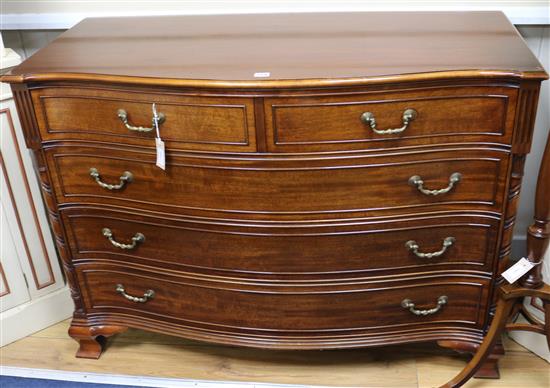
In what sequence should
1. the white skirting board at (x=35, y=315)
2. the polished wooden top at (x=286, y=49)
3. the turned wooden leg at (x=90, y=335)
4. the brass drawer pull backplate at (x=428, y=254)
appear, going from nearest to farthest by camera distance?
the polished wooden top at (x=286, y=49), the brass drawer pull backplate at (x=428, y=254), the turned wooden leg at (x=90, y=335), the white skirting board at (x=35, y=315)

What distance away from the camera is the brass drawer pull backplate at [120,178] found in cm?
167

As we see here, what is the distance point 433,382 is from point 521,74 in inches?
38.1

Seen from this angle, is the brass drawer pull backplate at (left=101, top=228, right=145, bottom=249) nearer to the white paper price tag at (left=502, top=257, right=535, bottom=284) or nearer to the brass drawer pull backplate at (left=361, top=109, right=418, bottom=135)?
the brass drawer pull backplate at (left=361, top=109, right=418, bottom=135)

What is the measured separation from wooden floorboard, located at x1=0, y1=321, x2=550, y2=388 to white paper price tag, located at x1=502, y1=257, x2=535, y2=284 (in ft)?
1.37

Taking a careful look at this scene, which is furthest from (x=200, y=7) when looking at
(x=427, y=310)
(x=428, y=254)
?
(x=427, y=310)

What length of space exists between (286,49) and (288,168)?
1.03ft

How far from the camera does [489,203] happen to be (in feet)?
5.25

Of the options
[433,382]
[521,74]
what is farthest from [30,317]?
[521,74]

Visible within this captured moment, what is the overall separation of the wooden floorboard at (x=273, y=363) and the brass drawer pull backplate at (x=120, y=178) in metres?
0.66

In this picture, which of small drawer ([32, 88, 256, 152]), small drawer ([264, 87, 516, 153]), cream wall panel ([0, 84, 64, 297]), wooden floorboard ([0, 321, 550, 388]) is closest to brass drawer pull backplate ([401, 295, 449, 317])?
wooden floorboard ([0, 321, 550, 388])

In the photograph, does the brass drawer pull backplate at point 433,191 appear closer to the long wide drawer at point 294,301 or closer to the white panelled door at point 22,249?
the long wide drawer at point 294,301

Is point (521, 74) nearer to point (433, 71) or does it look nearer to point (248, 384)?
point (433, 71)

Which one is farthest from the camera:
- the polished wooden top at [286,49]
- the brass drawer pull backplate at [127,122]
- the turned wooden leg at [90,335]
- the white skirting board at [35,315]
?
the white skirting board at [35,315]

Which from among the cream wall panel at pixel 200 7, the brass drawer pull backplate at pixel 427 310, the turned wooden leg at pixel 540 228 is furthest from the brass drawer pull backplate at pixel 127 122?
the turned wooden leg at pixel 540 228
